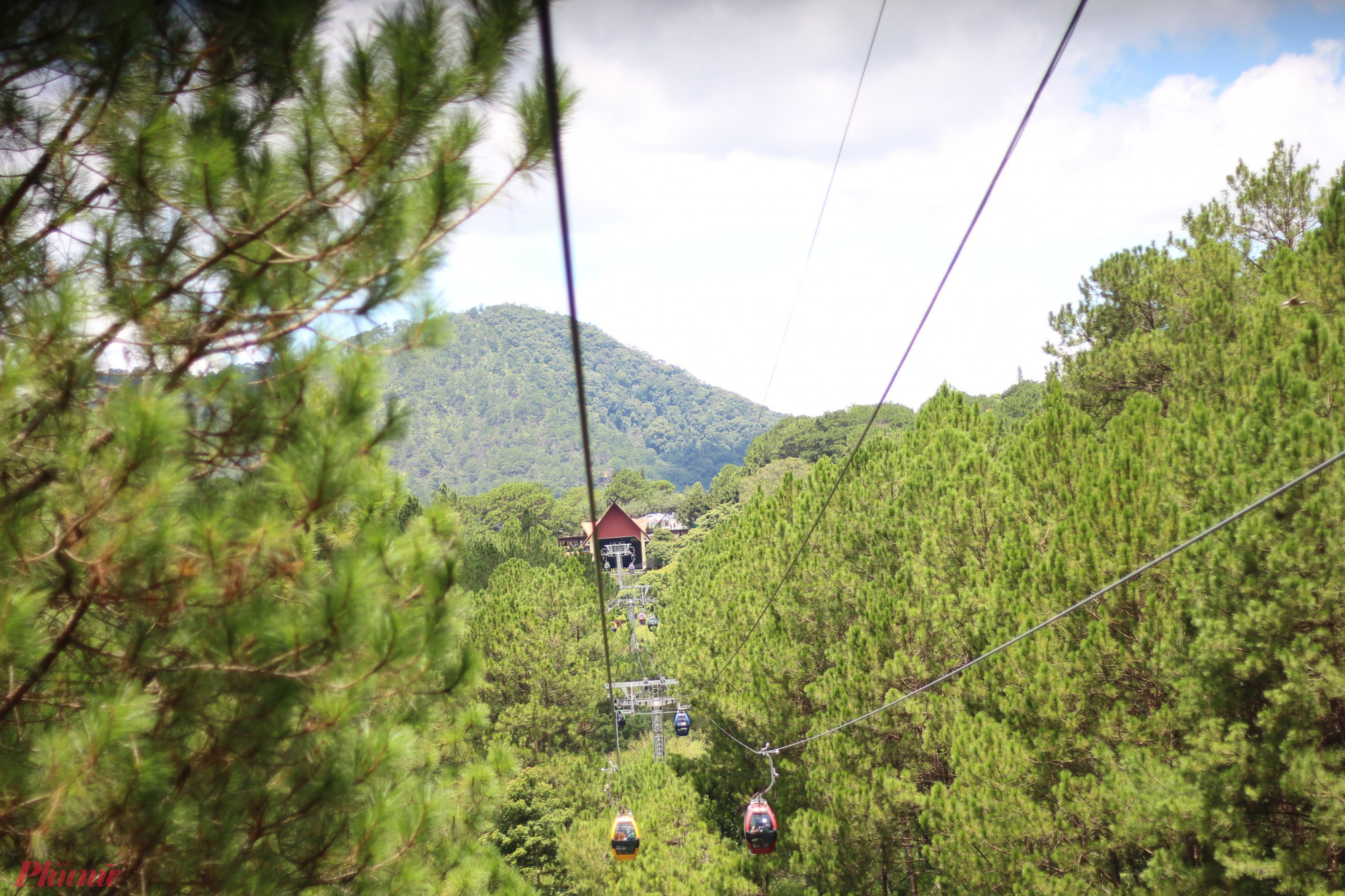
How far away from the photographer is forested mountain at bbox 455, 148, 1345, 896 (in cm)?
680

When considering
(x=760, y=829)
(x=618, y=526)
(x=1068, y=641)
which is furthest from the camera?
(x=618, y=526)

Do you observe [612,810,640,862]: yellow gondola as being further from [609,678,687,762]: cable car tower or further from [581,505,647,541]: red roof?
[581,505,647,541]: red roof

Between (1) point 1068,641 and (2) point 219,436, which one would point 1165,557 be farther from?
(1) point 1068,641

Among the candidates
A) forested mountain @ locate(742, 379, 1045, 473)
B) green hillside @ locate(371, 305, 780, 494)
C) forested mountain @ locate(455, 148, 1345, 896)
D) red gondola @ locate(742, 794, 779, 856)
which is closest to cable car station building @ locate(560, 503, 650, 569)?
forested mountain @ locate(742, 379, 1045, 473)

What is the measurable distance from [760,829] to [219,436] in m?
8.52

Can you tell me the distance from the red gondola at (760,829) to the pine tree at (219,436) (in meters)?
7.07

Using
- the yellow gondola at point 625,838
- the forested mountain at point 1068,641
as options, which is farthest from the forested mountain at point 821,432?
the yellow gondola at point 625,838

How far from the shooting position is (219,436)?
3.22 metres

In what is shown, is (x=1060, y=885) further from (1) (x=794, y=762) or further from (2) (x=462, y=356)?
(2) (x=462, y=356)

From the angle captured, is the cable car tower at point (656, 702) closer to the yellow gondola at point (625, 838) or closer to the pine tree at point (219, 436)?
the yellow gondola at point (625, 838)

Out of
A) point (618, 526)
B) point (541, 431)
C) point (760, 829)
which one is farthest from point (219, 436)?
point (541, 431)

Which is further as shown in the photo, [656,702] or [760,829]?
[656,702]

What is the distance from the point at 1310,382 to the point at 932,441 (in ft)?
24.5

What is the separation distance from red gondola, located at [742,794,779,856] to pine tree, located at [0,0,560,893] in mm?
7069
